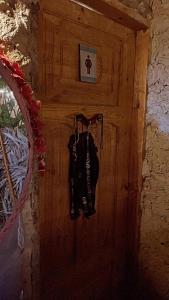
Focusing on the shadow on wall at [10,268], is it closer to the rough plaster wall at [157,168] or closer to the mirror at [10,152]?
the mirror at [10,152]

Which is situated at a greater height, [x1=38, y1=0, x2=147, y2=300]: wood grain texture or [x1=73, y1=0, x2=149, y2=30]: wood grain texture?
[x1=73, y1=0, x2=149, y2=30]: wood grain texture

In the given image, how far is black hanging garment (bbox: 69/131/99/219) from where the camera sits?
1452mm

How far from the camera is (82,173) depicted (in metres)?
1.49

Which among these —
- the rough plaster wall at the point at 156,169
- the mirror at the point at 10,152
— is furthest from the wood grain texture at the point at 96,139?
the mirror at the point at 10,152

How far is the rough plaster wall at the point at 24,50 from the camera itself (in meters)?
0.99

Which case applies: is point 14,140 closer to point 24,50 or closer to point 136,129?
point 24,50

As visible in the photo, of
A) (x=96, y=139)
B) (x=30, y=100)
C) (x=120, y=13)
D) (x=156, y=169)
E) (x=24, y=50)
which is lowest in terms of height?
(x=156, y=169)

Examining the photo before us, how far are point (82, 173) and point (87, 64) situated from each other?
1.78 feet

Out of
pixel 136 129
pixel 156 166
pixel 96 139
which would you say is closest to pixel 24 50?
pixel 96 139

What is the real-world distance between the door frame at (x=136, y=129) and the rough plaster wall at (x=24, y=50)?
2.09 feet

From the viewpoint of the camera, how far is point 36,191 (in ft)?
3.82

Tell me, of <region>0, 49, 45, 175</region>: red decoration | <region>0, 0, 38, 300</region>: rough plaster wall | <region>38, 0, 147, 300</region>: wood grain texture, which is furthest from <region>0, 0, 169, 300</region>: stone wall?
<region>0, 49, 45, 175</region>: red decoration

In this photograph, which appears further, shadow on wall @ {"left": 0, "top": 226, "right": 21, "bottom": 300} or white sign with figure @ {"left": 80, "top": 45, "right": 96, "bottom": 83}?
white sign with figure @ {"left": 80, "top": 45, "right": 96, "bottom": 83}

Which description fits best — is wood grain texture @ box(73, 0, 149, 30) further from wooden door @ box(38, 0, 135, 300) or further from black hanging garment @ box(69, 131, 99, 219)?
→ black hanging garment @ box(69, 131, 99, 219)
